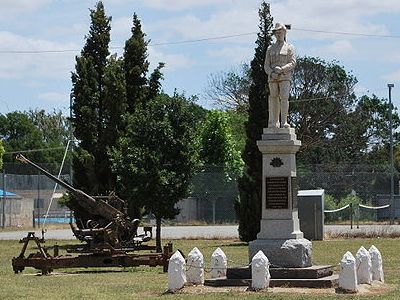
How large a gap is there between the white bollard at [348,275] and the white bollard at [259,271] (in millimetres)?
1361

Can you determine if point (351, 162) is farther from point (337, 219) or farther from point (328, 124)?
point (337, 219)

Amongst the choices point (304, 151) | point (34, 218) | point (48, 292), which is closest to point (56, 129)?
point (304, 151)

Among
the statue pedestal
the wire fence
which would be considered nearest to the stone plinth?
the statue pedestal

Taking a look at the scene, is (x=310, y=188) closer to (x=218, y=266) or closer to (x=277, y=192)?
(x=218, y=266)

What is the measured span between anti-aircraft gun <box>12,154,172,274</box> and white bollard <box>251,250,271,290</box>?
642 cm

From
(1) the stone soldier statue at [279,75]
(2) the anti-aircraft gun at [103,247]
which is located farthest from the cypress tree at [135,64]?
(1) the stone soldier statue at [279,75]

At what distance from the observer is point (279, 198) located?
20.0 m

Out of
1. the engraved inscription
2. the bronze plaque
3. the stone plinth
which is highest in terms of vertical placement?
the engraved inscription

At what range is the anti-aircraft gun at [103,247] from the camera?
957 inches

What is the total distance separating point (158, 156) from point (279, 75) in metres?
12.4

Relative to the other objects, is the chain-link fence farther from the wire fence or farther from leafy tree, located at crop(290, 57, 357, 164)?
leafy tree, located at crop(290, 57, 357, 164)

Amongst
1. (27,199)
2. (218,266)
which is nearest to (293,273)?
(218,266)

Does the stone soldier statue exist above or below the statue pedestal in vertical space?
above

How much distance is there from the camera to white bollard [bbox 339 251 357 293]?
18.2m
